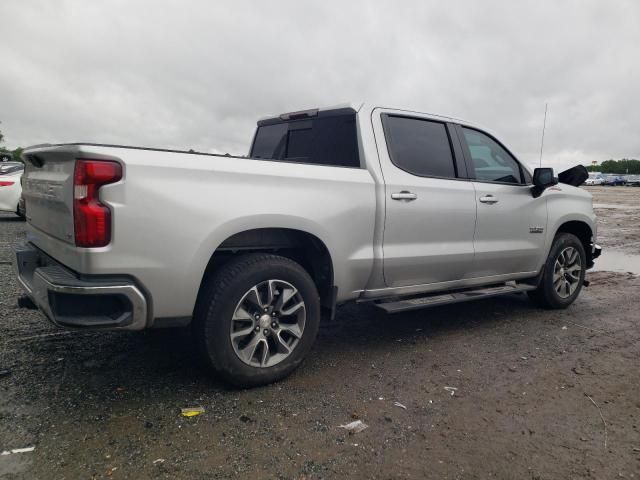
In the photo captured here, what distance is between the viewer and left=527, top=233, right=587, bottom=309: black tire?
5.16 metres

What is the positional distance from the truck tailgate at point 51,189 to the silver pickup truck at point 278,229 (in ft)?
0.05

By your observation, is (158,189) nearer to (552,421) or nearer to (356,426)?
(356,426)

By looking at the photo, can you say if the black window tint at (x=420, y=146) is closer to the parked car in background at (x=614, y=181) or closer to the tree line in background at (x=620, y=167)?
the parked car in background at (x=614, y=181)

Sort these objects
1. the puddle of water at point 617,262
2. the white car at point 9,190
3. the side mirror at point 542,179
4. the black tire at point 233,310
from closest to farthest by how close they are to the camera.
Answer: the black tire at point 233,310 < the side mirror at point 542,179 < the puddle of water at point 617,262 < the white car at point 9,190

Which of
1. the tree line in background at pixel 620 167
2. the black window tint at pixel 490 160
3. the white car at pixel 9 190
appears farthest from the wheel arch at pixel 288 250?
the tree line in background at pixel 620 167

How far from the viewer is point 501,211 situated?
454 cm

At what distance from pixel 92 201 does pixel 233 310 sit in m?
1.00

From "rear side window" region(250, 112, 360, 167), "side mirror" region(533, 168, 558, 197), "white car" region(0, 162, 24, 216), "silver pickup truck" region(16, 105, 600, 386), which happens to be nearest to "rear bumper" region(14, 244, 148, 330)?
"silver pickup truck" region(16, 105, 600, 386)

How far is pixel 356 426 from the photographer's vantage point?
2.71 meters

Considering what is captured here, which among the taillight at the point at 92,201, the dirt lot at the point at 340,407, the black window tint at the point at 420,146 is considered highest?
the black window tint at the point at 420,146

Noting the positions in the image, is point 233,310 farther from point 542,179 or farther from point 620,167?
point 620,167

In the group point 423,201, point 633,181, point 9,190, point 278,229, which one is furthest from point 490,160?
point 633,181

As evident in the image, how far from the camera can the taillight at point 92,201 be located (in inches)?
99.0

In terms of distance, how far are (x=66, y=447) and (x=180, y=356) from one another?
3.99ft
